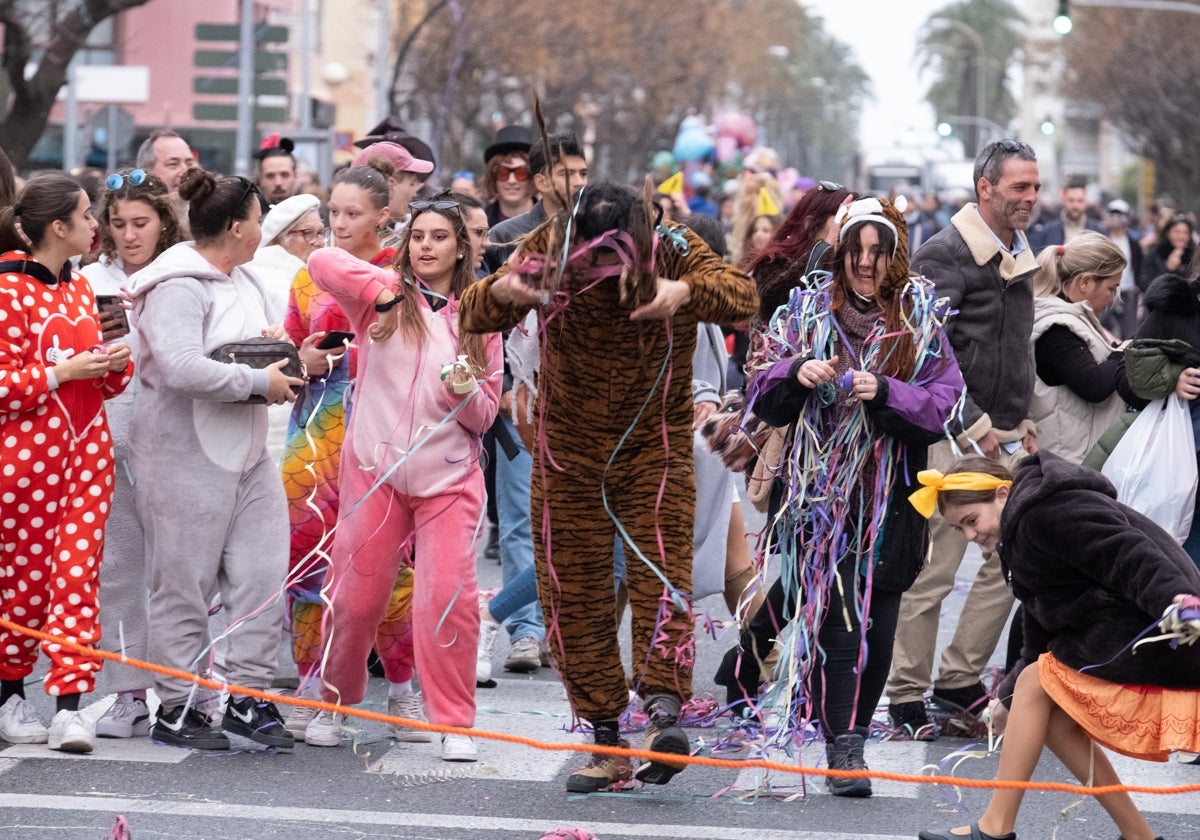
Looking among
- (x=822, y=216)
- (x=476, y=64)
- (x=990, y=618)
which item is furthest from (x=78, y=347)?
(x=476, y=64)

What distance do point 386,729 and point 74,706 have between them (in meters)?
1.10

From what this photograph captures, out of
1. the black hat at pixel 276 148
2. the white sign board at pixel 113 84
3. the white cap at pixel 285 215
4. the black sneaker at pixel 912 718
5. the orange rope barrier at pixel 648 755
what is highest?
the white sign board at pixel 113 84

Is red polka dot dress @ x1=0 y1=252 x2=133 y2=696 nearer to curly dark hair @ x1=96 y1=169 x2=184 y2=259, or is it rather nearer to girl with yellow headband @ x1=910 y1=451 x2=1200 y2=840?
curly dark hair @ x1=96 y1=169 x2=184 y2=259

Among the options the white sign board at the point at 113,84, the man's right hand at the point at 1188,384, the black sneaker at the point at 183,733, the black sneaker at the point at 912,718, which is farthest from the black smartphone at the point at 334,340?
the white sign board at the point at 113,84

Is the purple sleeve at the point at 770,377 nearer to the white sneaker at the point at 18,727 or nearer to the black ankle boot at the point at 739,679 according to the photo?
the black ankle boot at the point at 739,679

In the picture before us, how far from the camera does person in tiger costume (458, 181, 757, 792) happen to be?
5.35 m

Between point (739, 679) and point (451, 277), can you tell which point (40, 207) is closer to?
point (451, 277)

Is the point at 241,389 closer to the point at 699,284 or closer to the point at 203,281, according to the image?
the point at 203,281

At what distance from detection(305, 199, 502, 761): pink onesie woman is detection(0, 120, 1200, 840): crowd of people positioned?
0.04 ft

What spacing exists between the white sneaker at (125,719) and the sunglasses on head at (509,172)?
3.58m

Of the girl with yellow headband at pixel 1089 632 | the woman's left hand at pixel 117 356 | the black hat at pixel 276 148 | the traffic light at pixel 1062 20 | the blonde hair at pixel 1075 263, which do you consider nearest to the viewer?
the girl with yellow headband at pixel 1089 632

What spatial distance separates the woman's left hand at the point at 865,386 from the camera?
228 inches

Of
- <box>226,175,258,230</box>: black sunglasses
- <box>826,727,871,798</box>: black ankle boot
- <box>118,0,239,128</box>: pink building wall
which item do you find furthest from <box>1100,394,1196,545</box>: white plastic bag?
<box>118,0,239,128</box>: pink building wall

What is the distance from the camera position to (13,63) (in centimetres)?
1962
